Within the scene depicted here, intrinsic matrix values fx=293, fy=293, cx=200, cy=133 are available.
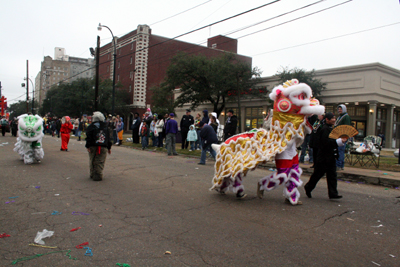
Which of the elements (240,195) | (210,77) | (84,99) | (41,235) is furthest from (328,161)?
(84,99)

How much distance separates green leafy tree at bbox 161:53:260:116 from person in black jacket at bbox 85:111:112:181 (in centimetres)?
2153

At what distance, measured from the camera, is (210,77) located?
28.2 m

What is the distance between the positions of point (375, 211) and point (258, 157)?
2.21 m

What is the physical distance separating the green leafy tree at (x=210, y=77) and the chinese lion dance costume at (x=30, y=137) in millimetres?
20190

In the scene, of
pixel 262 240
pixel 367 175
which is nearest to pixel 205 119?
pixel 367 175

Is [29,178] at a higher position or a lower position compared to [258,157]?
lower

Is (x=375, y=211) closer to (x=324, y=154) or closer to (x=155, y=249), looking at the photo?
(x=324, y=154)

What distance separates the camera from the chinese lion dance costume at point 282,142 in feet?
16.6

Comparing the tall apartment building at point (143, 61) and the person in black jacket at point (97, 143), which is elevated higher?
the tall apartment building at point (143, 61)

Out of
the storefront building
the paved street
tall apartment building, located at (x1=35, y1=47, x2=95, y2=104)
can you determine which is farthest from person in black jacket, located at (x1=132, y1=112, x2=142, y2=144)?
tall apartment building, located at (x1=35, y1=47, x2=95, y2=104)

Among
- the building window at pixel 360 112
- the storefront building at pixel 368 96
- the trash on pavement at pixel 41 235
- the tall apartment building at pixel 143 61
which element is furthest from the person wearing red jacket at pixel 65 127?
the tall apartment building at pixel 143 61

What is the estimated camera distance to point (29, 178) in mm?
7324

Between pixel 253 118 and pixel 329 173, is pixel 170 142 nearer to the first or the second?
pixel 329 173

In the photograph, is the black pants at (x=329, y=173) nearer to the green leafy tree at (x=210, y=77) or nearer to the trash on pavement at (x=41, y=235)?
the trash on pavement at (x=41, y=235)
